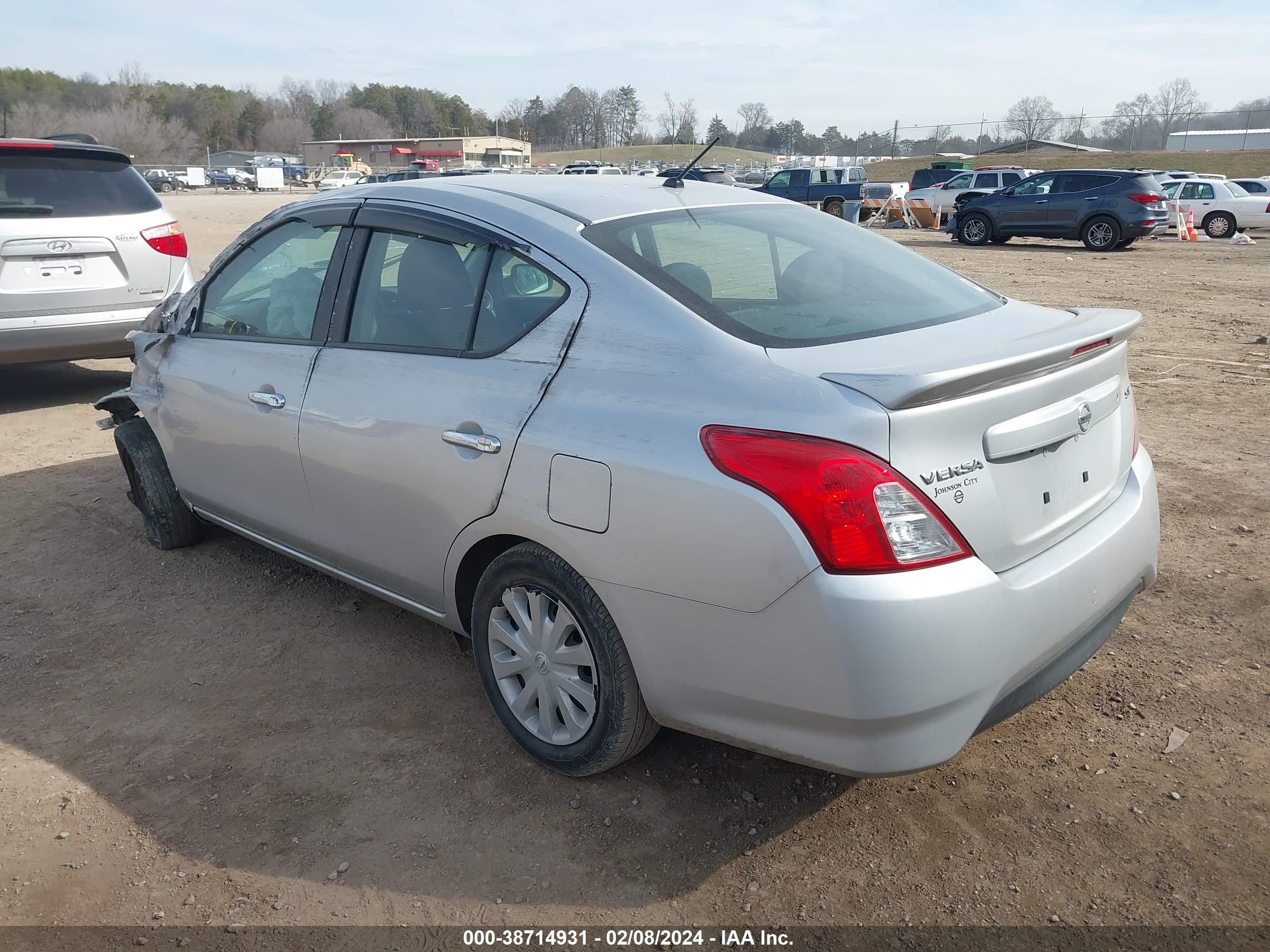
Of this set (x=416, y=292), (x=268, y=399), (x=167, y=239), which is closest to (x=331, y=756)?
(x=268, y=399)

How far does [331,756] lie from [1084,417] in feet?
7.89

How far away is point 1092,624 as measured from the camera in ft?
8.77

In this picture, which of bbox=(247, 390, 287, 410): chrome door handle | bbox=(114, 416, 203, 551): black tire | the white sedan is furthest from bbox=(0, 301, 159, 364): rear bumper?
the white sedan

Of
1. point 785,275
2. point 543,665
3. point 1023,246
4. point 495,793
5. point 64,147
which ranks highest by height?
point 64,147

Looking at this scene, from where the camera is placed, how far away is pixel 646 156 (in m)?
110

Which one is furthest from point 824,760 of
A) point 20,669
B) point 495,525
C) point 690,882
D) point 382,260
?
point 20,669

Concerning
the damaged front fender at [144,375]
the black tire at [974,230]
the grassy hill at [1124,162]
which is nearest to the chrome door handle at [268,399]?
the damaged front fender at [144,375]

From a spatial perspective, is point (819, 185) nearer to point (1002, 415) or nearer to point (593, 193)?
point (593, 193)

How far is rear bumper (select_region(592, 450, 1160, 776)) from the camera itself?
7.16 ft

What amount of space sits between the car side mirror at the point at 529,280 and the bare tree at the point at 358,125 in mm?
157970

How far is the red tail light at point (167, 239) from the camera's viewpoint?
7.19 m

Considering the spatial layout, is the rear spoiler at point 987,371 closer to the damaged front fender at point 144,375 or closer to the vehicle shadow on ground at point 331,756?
the vehicle shadow on ground at point 331,756

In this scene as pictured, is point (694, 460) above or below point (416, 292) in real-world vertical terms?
below

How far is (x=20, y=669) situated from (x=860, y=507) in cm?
318
